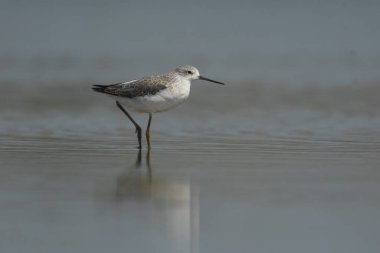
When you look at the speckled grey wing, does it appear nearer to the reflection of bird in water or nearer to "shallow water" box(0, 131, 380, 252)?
"shallow water" box(0, 131, 380, 252)

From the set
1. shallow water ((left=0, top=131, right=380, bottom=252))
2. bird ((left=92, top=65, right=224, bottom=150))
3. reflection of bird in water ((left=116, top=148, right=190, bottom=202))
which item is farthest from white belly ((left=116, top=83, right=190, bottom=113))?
reflection of bird in water ((left=116, top=148, right=190, bottom=202))

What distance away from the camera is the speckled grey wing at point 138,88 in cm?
1135

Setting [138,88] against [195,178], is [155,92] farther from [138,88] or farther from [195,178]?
[195,178]

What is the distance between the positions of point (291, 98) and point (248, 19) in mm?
12139

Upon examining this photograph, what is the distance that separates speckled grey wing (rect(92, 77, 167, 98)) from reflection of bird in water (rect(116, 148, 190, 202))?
6.65ft

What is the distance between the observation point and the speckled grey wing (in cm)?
1135

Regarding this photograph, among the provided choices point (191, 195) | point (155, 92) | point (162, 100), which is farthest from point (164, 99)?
point (191, 195)

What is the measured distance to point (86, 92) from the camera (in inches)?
649

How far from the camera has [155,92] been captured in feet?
37.1

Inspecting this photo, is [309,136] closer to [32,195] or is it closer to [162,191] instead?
[162,191]

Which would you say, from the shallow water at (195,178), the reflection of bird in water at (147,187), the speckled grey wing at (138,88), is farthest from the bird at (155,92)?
the reflection of bird in water at (147,187)

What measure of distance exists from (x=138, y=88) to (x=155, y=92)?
31cm

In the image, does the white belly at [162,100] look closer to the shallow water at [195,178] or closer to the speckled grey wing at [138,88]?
the speckled grey wing at [138,88]

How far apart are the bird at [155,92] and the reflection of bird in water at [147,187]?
1922mm
